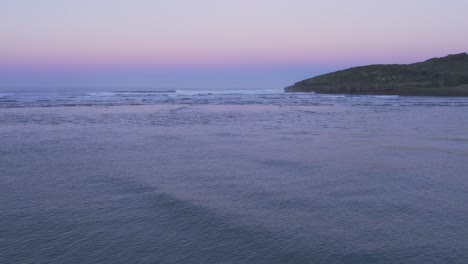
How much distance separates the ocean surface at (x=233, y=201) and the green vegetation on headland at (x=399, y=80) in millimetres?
49651

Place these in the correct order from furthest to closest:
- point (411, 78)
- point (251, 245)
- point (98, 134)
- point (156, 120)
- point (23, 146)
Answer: point (411, 78)
point (156, 120)
point (98, 134)
point (23, 146)
point (251, 245)

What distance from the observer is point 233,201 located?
8.58 m

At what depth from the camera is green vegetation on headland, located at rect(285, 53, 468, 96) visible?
62.6m

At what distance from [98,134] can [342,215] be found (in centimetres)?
1413

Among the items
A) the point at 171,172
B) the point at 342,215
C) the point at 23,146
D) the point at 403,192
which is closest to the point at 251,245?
the point at 342,215

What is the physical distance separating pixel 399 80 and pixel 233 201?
2771 inches

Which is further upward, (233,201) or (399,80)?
(399,80)

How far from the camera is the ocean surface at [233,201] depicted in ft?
20.3

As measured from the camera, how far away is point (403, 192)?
928cm

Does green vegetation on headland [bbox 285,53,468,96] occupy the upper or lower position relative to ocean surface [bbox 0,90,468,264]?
upper

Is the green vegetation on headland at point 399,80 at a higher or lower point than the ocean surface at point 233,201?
higher

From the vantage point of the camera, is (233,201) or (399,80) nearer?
(233,201)

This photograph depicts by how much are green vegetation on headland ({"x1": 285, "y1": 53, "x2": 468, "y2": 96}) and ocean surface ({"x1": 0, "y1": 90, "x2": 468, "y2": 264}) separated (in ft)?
163

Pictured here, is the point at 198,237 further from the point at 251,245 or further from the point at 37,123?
the point at 37,123
